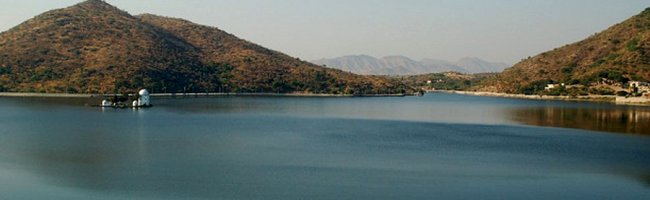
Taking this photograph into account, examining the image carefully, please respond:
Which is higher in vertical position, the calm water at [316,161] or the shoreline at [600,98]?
the shoreline at [600,98]

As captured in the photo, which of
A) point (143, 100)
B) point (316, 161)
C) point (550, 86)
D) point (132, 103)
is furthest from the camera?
point (550, 86)

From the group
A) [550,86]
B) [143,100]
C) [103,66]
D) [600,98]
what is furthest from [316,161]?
[550,86]

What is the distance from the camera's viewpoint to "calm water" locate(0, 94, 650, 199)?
1260 inches

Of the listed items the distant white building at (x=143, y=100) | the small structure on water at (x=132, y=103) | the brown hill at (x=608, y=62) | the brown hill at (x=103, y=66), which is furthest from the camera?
the brown hill at (x=608, y=62)

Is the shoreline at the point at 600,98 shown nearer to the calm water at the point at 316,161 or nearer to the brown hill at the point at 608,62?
the brown hill at the point at 608,62

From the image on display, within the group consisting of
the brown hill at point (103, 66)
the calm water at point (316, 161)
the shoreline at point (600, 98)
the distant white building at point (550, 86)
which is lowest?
the calm water at point (316, 161)

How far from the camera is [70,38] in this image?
7215 inches

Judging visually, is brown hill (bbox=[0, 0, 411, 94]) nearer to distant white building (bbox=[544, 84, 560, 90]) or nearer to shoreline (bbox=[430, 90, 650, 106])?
shoreline (bbox=[430, 90, 650, 106])

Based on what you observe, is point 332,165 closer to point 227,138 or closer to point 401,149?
point 401,149

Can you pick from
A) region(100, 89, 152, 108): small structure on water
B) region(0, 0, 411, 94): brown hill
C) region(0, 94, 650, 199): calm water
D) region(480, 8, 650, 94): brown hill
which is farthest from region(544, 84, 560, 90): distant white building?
region(100, 89, 152, 108): small structure on water

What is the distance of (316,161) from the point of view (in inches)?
1640

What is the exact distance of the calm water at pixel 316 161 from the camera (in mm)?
32000

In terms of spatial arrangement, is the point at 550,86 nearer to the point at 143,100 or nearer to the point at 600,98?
the point at 600,98

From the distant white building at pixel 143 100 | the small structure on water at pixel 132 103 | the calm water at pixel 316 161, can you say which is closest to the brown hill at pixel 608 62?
the calm water at pixel 316 161
